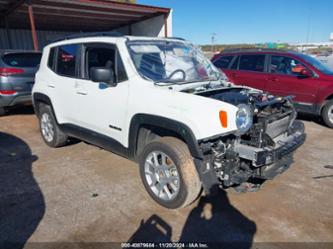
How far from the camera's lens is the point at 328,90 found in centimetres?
627

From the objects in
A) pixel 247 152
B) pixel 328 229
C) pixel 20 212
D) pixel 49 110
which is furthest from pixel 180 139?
pixel 49 110

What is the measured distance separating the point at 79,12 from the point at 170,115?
39.2 ft

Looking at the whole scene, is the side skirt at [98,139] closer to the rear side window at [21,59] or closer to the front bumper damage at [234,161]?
the front bumper damage at [234,161]

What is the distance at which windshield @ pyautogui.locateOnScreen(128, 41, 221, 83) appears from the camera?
11.5 feet

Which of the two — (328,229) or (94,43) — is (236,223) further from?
(94,43)

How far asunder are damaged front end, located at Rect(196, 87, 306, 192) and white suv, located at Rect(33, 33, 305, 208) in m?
0.01

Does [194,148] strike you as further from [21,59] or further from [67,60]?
[21,59]

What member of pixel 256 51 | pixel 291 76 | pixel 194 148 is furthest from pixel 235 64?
pixel 194 148

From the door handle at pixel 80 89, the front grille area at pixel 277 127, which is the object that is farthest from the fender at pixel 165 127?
the door handle at pixel 80 89

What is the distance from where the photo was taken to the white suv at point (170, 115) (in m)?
2.74

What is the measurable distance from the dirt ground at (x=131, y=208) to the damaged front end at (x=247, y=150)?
0.42m

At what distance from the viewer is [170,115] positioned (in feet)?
9.38

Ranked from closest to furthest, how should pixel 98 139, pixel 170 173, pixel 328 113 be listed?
pixel 170 173 < pixel 98 139 < pixel 328 113

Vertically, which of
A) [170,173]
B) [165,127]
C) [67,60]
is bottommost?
[170,173]
